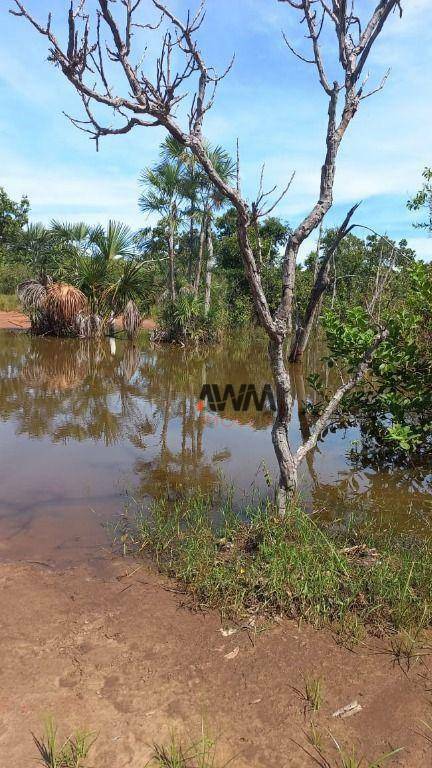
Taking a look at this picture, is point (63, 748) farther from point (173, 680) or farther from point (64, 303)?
point (64, 303)

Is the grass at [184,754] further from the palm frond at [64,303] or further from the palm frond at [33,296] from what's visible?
the palm frond at [33,296]

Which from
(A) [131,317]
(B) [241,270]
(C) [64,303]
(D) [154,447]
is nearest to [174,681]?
(D) [154,447]

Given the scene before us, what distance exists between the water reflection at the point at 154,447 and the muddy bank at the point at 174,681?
1613mm

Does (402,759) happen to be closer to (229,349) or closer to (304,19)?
(304,19)

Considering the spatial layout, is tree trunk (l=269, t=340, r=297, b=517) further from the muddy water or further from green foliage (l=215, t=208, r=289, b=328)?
green foliage (l=215, t=208, r=289, b=328)

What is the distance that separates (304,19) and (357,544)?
161 inches

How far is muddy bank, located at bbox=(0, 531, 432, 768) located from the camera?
2.11m

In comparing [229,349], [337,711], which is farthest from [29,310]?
[337,711]

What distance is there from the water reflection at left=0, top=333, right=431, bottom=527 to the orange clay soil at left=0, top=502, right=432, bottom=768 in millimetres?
1526

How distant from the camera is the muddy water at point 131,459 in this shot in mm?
4469

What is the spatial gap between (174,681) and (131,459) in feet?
12.2

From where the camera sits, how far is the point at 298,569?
3145mm

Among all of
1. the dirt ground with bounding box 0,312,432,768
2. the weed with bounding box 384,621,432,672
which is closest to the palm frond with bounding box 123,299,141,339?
the dirt ground with bounding box 0,312,432,768

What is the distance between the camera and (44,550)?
3754mm
